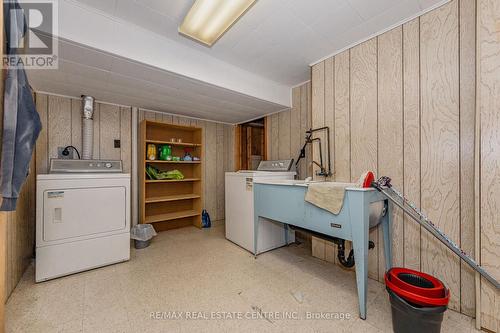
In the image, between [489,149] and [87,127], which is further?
[87,127]

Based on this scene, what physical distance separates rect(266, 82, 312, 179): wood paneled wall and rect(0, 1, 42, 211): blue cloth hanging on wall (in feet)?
8.56

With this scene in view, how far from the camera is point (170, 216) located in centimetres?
336

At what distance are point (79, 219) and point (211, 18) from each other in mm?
2229

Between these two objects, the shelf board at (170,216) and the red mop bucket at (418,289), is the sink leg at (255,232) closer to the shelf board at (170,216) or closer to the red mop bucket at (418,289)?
the red mop bucket at (418,289)

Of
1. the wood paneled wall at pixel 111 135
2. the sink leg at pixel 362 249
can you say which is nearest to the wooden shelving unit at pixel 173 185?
the wood paneled wall at pixel 111 135

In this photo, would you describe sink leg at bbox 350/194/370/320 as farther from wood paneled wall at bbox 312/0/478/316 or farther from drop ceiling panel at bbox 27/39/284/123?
drop ceiling panel at bbox 27/39/284/123

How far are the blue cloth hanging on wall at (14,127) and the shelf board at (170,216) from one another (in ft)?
7.26

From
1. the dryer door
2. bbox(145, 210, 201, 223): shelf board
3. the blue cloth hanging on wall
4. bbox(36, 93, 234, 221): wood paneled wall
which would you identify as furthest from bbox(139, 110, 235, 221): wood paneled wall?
the blue cloth hanging on wall

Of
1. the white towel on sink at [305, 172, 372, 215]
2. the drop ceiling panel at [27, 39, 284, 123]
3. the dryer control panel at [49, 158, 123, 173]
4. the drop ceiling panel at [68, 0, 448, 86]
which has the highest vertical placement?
the drop ceiling panel at [68, 0, 448, 86]

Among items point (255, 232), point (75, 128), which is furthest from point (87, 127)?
point (255, 232)

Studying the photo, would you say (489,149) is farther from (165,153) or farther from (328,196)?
(165,153)

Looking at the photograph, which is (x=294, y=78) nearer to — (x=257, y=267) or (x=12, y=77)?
(x=257, y=267)

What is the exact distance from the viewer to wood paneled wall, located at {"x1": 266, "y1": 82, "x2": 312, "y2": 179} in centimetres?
292

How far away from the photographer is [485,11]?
1.35 m
